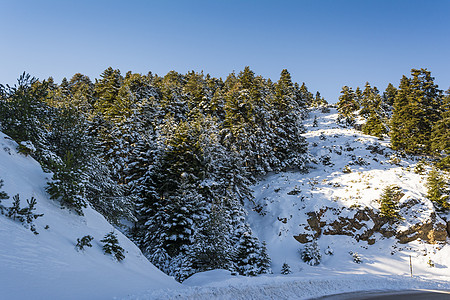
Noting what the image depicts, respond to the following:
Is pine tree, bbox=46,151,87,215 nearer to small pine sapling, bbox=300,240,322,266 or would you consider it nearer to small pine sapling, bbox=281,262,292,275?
small pine sapling, bbox=281,262,292,275

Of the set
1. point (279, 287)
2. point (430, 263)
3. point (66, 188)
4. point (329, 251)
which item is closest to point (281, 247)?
point (329, 251)

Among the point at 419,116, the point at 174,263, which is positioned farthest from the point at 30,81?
the point at 419,116

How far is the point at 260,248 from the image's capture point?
68.5ft

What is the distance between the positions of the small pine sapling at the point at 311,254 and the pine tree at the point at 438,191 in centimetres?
1442

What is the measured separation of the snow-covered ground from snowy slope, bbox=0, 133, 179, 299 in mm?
36

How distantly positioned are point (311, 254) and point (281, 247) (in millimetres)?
3068

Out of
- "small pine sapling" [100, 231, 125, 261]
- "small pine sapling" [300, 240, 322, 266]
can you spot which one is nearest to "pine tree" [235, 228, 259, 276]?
"small pine sapling" [300, 240, 322, 266]

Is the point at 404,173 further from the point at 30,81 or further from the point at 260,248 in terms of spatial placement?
the point at 30,81

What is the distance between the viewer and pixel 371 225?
88.6 feet

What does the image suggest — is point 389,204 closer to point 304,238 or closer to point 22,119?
point 304,238

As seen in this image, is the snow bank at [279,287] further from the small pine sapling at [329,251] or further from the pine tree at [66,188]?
the small pine sapling at [329,251]

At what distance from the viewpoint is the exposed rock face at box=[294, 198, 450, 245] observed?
25.7 m

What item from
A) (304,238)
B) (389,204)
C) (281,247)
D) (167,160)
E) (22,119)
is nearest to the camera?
(22,119)

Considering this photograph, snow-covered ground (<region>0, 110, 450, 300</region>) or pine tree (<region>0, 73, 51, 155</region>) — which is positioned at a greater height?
pine tree (<region>0, 73, 51, 155</region>)
